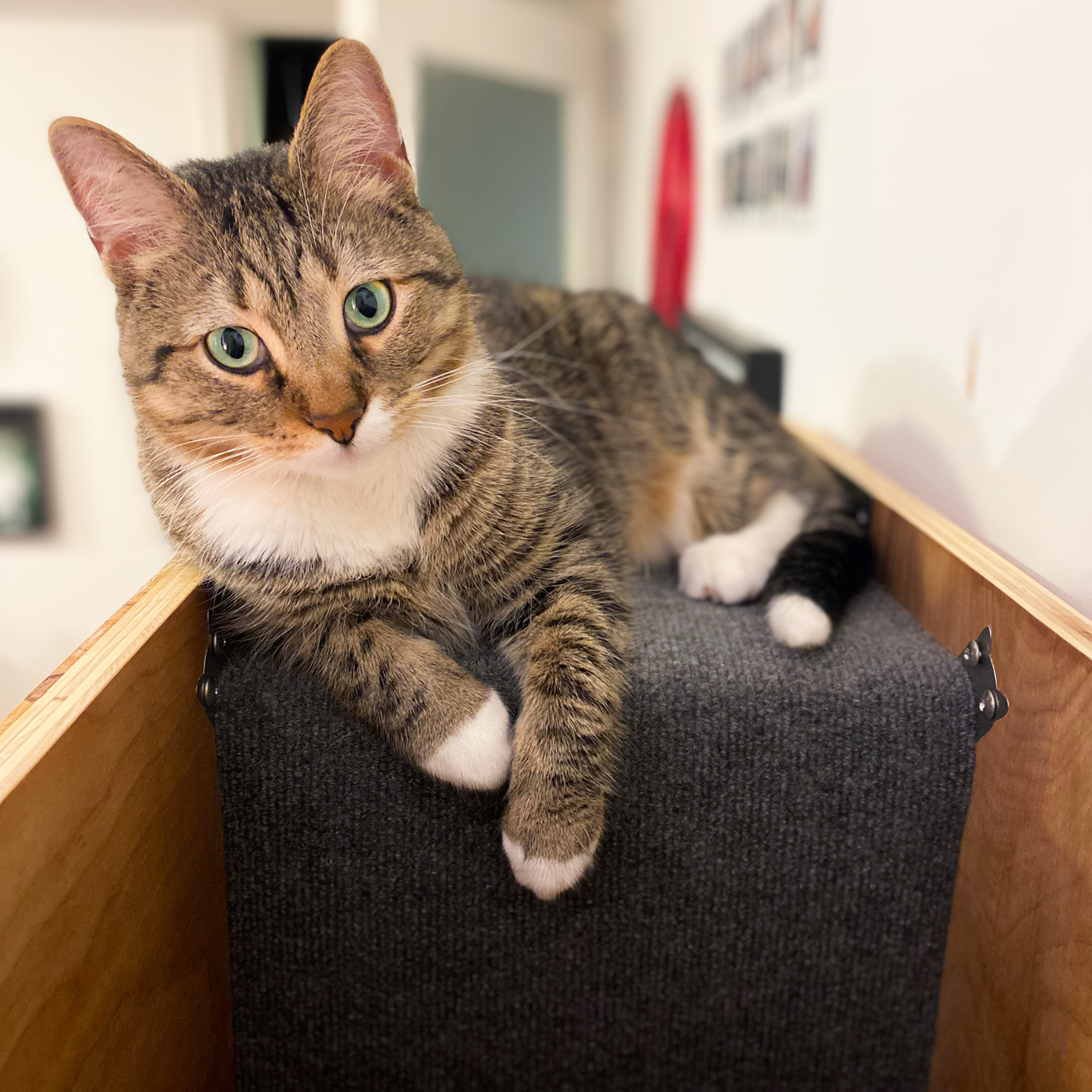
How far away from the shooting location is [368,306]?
0.75 meters

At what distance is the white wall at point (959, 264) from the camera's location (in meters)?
0.80

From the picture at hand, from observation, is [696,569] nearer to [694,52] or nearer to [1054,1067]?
[1054,1067]

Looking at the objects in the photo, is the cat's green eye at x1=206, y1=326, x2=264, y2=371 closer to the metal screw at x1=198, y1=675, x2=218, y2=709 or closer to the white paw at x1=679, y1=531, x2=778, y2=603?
the metal screw at x1=198, y1=675, x2=218, y2=709

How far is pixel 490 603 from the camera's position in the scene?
2.89 ft

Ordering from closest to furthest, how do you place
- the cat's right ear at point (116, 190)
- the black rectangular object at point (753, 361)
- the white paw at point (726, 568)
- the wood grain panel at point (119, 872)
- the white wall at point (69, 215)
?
the wood grain panel at point (119, 872), the cat's right ear at point (116, 190), the white paw at point (726, 568), the black rectangular object at point (753, 361), the white wall at point (69, 215)

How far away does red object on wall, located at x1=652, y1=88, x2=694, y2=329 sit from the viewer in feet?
7.86

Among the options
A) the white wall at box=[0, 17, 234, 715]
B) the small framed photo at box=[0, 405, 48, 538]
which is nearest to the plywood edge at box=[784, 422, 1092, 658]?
the white wall at box=[0, 17, 234, 715]

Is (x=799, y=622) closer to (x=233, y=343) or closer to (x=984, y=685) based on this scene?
(x=984, y=685)

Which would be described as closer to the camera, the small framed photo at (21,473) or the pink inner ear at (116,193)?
the pink inner ear at (116,193)

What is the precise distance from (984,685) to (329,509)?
63 centimetres

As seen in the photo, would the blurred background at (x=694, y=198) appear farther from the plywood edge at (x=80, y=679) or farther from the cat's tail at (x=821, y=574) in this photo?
the plywood edge at (x=80, y=679)

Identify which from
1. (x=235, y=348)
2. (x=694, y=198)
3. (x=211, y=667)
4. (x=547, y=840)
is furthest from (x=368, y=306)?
(x=694, y=198)

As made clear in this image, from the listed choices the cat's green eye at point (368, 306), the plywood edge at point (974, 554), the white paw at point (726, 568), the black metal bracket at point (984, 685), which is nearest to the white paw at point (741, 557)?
the white paw at point (726, 568)

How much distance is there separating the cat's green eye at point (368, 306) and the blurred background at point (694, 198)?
219 mm
